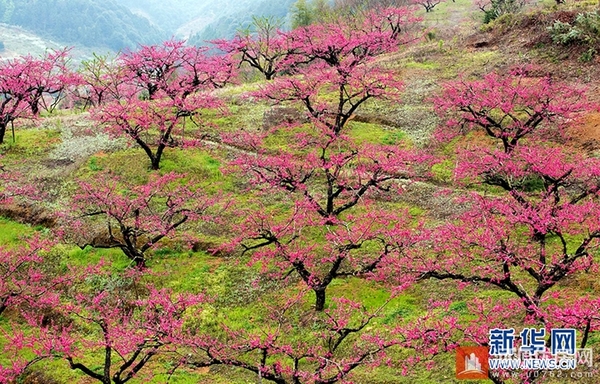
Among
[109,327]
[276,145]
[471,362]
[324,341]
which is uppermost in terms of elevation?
[276,145]

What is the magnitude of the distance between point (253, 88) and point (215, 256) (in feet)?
67.4

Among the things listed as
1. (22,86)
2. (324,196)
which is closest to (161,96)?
(22,86)

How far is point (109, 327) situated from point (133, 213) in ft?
33.4

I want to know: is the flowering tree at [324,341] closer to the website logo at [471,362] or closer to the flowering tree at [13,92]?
the website logo at [471,362]

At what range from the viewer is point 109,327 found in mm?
13953

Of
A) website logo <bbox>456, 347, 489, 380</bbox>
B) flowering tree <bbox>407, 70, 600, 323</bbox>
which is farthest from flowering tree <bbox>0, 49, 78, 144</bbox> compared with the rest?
website logo <bbox>456, 347, 489, 380</bbox>

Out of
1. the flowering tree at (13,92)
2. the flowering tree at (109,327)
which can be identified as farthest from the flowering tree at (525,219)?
the flowering tree at (13,92)

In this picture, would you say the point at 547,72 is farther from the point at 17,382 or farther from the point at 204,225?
the point at 17,382

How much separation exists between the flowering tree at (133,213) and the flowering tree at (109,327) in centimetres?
167

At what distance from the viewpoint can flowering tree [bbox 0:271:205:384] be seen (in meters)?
13.6

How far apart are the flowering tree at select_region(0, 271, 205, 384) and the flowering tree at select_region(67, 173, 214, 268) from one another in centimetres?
167

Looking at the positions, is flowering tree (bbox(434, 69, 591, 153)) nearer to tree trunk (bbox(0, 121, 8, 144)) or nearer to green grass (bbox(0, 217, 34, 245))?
green grass (bbox(0, 217, 34, 245))

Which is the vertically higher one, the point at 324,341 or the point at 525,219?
the point at 525,219

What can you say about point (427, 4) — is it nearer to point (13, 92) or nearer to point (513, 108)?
point (513, 108)
